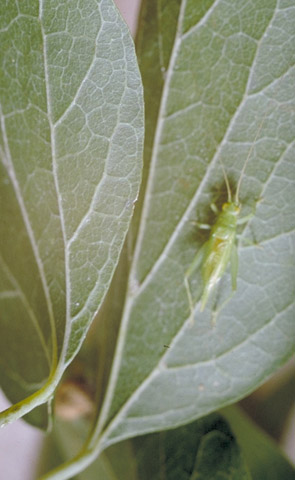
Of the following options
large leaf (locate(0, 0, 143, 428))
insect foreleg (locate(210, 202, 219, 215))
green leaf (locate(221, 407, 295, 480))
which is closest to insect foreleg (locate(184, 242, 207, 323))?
insect foreleg (locate(210, 202, 219, 215))

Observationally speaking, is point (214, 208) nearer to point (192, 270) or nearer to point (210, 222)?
point (210, 222)

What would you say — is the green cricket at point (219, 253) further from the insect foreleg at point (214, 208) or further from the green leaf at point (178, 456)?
the green leaf at point (178, 456)

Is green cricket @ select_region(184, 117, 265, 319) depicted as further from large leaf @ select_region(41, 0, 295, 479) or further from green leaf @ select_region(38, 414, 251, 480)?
green leaf @ select_region(38, 414, 251, 480)

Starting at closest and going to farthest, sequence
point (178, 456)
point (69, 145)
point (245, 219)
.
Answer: point (69, 145)
point (245, 219)
point (178, 456)

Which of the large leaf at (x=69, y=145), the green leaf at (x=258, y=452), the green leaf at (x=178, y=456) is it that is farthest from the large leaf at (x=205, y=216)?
the green leaf at (x=258, y=452)

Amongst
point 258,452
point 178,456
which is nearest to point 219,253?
point 178,456

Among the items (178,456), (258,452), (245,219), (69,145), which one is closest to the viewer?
(69,145)
